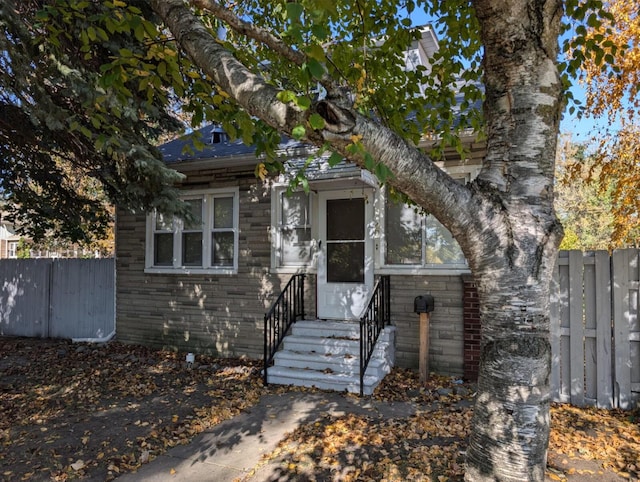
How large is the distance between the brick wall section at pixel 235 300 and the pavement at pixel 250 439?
1608mm

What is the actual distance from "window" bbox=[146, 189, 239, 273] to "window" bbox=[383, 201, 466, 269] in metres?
2.82

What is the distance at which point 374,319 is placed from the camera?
612 centimetres

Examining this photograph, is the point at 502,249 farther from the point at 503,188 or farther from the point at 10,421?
the point at 10,421

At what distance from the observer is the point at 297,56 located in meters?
3.03

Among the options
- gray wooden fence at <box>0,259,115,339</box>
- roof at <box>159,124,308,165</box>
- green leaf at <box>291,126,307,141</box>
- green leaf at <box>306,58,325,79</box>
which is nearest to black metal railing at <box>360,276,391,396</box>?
roof at <box>159,124,308,165</box>

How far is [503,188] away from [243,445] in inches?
127

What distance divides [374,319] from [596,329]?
2671mm

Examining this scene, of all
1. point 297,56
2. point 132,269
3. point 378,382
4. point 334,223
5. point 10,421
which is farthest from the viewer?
point 132,269

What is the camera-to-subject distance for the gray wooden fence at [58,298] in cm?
956

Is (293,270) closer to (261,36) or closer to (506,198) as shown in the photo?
(261,36)

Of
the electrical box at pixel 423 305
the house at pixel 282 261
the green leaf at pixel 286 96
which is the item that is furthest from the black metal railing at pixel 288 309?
the green leaf at pixel 286 96

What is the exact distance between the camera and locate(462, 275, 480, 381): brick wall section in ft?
19.6

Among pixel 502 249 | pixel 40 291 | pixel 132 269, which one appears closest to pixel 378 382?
pixel 502 249

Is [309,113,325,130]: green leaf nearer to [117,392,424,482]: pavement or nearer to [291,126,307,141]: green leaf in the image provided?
[291,126,307,141]: green leaf
